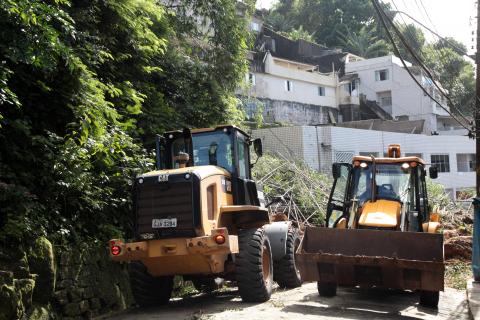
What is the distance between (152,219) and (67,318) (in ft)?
6.41

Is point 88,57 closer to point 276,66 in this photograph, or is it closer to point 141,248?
point 141,248

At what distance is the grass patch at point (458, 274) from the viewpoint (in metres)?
11.4

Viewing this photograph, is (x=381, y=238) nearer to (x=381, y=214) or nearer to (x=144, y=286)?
(x=381, y=214)

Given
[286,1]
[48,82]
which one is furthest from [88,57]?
[286,1]

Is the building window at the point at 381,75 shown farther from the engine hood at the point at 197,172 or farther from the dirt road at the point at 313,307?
the engine hood at the point at 197,172

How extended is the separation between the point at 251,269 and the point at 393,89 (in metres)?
47.0

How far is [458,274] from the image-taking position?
488 inches

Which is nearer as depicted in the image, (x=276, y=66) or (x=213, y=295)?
(x=213, y=295)

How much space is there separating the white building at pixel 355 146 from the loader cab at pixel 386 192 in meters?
11.0

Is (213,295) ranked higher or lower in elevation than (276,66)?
lower

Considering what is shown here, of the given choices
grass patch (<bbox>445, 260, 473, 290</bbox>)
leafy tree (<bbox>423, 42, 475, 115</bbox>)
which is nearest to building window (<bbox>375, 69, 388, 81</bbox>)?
leafy tree (<bbox>423, 42, 475, 115</bbox>)

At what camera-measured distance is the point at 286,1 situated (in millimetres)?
72688

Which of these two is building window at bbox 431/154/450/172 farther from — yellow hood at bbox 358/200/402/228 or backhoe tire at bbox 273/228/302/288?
yellow hood at bbox 358/200/402/228

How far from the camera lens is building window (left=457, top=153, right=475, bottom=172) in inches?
1580
